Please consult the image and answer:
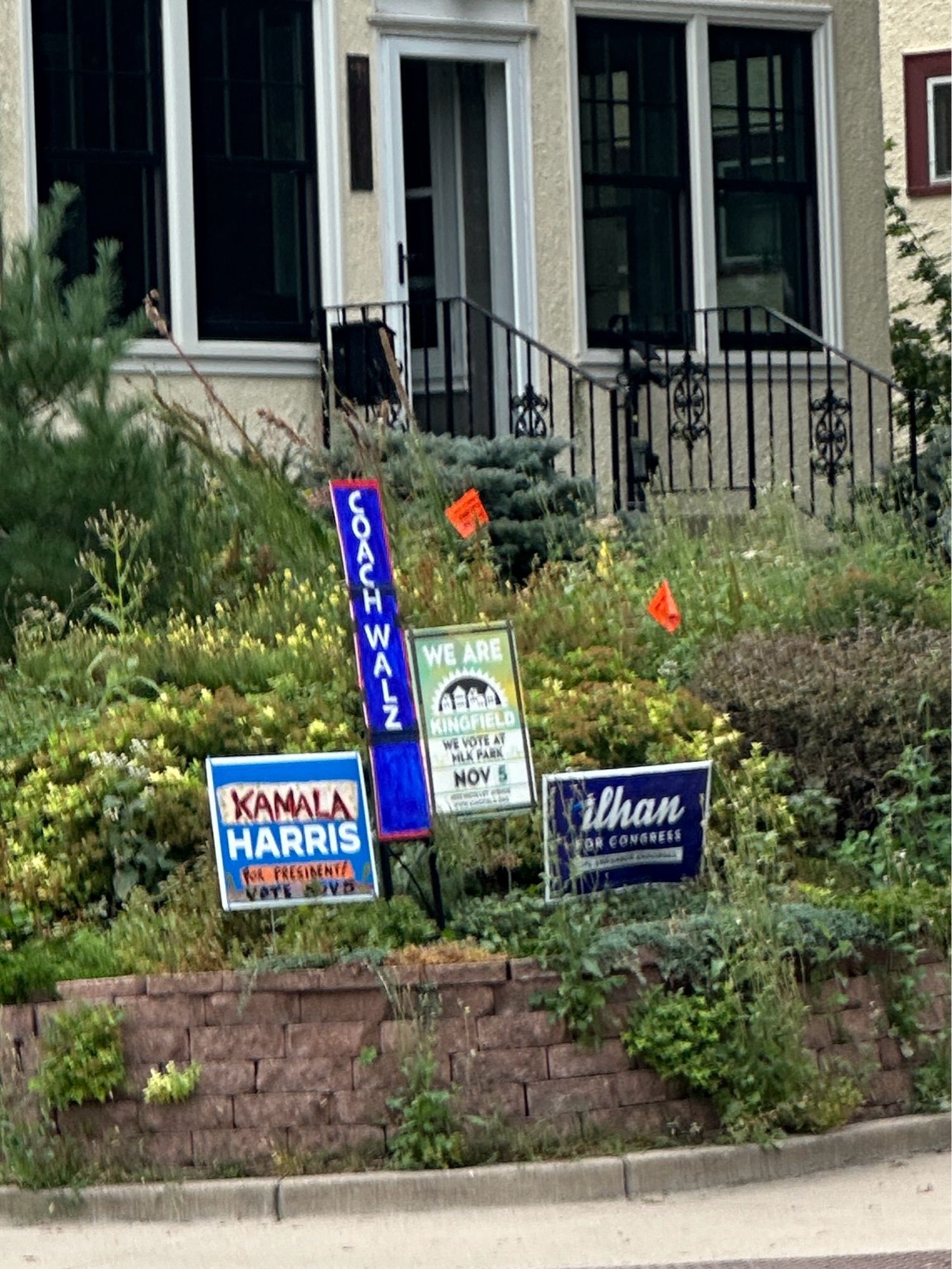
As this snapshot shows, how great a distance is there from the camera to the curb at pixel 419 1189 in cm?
746

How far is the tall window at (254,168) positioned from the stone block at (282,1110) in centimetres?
740

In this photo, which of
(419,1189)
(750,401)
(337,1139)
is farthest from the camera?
(750,401)

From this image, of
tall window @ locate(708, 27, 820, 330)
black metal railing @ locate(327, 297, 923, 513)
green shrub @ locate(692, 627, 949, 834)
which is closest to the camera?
green shrub @ locate(692, 627, 949, 834)

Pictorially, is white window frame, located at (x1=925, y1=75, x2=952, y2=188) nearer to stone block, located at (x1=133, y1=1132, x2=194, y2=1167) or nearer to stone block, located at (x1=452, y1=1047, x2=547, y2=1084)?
stone block, located at (x1=452, y1=1047, x2=547, y2=1084)

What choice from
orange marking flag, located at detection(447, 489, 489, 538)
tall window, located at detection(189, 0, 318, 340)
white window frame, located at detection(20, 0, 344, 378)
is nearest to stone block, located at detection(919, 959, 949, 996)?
orange marking flag, located at detection(447, 489, 489, 538)

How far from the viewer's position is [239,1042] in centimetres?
782

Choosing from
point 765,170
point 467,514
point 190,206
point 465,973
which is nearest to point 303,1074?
point 465,973

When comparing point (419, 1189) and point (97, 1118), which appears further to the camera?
point (97, 1118)

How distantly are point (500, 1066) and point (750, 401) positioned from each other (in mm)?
7398

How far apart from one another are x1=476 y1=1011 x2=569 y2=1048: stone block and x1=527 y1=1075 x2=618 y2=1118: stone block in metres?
0.13

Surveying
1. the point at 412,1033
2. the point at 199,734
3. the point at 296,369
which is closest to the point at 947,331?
the point at 296,369

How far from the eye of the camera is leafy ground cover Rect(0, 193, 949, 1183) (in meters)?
7.96

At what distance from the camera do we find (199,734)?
9250mm

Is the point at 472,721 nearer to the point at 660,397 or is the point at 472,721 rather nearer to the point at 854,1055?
the point at 854,1055
